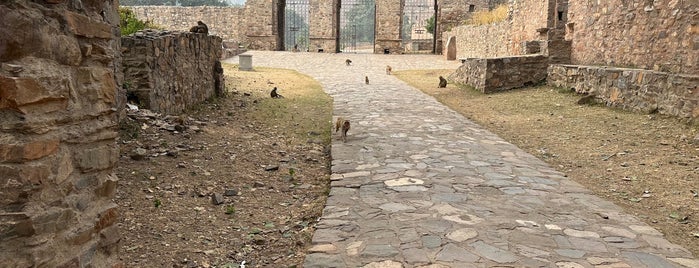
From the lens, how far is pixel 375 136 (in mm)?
7273

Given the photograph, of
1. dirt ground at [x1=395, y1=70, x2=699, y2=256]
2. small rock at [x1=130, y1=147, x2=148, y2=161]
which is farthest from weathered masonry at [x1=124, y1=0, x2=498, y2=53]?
small rock at [x1=130, y1=147, x2=148, y2=161]

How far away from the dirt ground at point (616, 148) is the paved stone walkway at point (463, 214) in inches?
13.1

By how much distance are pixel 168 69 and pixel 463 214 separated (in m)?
5.39

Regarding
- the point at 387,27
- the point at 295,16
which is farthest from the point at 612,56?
the point at 295,16

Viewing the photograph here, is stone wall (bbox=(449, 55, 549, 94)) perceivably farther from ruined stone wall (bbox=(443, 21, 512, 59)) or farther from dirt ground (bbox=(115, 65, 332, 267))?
dirt ground (bbox=(115, 65, 332, 267))

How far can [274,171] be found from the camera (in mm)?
5734

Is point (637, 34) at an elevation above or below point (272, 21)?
below

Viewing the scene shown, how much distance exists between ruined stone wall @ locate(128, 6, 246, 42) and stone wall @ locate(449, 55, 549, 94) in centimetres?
2424

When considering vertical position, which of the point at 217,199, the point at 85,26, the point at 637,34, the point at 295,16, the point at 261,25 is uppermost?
the point at 295,16

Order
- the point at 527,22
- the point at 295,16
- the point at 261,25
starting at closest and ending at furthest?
the point at 527,22 < the point at 261,25 < the point at 295,16

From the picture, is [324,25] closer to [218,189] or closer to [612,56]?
[612,56]

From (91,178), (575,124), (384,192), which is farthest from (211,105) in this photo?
(91,178)

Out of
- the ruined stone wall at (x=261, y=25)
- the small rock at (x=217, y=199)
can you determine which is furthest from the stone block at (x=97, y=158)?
the ruined stone wall at (x=261, y=25)

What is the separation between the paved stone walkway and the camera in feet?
10.9
